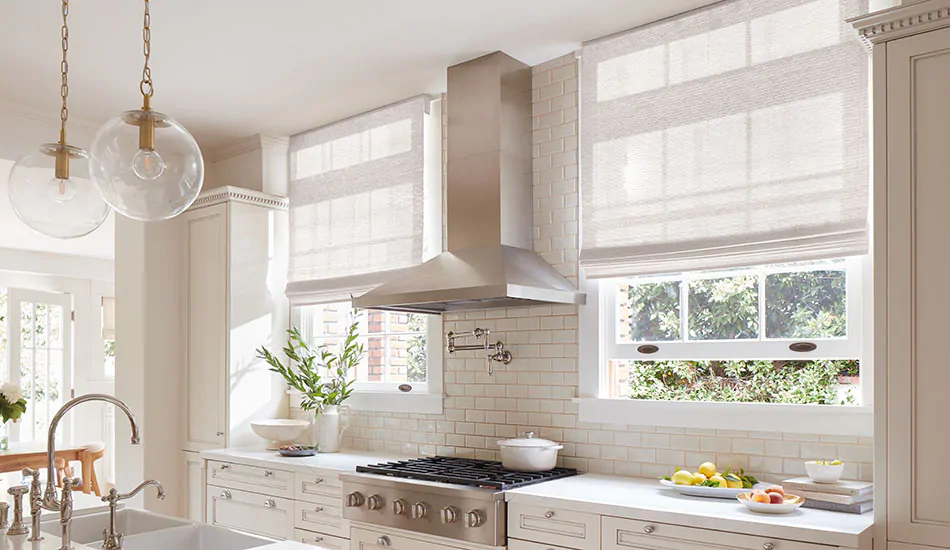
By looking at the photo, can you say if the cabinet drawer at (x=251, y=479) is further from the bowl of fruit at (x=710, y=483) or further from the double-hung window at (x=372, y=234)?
the bowl of fruit at (x=710, y=483)

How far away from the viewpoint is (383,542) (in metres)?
3.48

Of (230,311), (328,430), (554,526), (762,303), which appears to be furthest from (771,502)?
(230,311)

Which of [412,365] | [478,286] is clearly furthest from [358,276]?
[478,286]

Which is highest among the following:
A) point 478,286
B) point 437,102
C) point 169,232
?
point 437,102

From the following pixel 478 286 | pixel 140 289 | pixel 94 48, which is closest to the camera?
pixel 478 286

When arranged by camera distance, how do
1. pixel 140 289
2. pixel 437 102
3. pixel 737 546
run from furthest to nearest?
pixel 140 289, pixel 437 102, pixel 737 546

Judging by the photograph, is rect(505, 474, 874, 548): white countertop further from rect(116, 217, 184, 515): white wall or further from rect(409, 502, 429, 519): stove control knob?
rect(116, 217, 184, 515): white wall

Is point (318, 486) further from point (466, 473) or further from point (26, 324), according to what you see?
point (26, 324)

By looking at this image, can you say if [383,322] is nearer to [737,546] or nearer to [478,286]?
[478,286]

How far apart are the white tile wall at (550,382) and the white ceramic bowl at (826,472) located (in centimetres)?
46

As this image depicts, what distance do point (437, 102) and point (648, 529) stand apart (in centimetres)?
264

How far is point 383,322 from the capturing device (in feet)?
15.5

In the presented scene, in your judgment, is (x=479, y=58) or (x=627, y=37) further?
(x=479, y=58)

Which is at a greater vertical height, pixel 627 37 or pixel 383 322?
→ pixel 627 37
